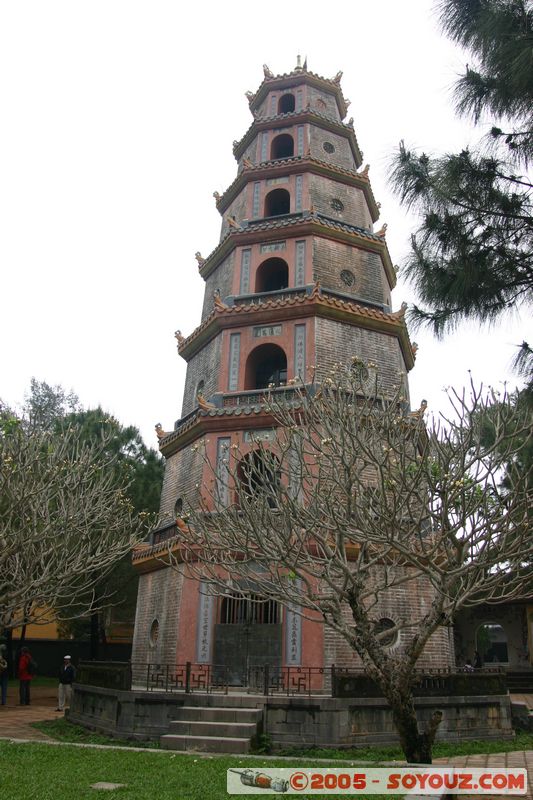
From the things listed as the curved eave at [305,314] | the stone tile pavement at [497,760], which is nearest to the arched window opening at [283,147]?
the curved eave at [305,314]

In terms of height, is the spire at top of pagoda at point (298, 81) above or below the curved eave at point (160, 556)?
above

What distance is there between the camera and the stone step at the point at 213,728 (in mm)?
10359

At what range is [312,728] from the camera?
10469 millimetres

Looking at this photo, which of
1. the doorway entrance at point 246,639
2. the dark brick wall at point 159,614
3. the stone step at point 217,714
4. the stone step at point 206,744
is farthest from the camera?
the dark brick wall at point 159,614

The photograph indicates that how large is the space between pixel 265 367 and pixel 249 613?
699 cm

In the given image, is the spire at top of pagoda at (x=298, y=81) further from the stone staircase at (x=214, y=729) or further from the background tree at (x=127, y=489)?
the stone staircase at (x=214, y=729)

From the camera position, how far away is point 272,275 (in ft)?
65.9

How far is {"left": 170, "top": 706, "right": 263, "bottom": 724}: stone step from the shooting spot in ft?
35.2

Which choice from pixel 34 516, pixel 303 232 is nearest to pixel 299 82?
pixel 303 232

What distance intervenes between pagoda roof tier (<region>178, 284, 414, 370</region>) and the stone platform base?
29.8ft

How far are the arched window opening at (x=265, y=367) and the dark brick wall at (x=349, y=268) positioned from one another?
232 cm

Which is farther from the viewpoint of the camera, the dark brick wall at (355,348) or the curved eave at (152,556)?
the dark brick wall at (355,348)

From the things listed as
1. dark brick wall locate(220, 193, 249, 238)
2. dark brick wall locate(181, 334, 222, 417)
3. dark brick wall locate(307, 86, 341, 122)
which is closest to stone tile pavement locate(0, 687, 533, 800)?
dark brick wall locate(181, 334, 222, 417)

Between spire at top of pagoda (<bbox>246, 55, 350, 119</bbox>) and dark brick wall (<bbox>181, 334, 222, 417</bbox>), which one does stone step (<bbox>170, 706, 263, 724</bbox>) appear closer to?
dark brick wall (<bbox>181, 334, 222, 417</bbox>)
